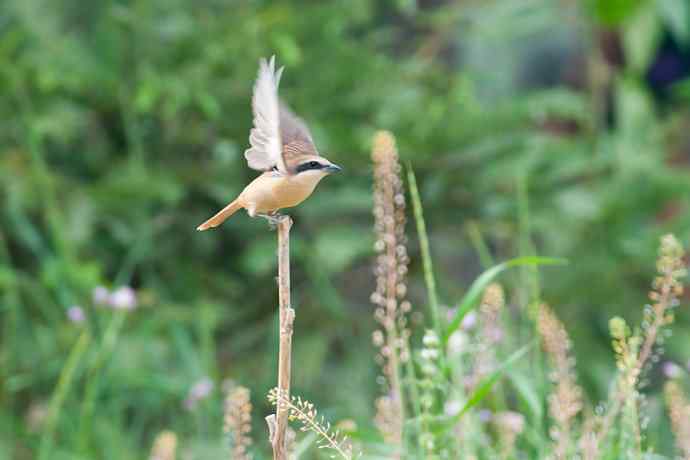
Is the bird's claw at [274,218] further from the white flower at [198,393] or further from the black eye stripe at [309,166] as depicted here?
the white flower at [198,393]

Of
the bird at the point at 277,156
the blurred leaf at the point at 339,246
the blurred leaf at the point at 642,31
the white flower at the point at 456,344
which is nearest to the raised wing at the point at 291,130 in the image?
the bird at the point at 277,156

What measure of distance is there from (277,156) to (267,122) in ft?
0.15

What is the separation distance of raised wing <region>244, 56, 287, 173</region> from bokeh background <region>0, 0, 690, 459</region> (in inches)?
78.8

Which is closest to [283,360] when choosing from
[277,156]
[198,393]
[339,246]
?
[277,156]

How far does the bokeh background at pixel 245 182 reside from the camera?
3.56 m

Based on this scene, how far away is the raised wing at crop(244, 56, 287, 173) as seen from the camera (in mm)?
1346

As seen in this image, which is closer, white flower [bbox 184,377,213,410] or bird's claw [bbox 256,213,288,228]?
bird's claw [bbox 256,213,288,228]

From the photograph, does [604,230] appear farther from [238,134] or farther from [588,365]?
[238,134]

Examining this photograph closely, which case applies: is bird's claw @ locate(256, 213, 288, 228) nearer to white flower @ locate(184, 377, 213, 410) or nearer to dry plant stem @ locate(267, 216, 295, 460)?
dry plant stem @ locate(267, 216, 295, 460)

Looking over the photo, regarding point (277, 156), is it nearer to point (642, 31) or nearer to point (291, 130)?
point (291, 130)

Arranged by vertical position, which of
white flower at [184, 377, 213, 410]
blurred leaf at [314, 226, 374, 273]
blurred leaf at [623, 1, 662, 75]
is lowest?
white flower at [184, 377, 213, 410]

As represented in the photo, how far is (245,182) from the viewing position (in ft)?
12.6

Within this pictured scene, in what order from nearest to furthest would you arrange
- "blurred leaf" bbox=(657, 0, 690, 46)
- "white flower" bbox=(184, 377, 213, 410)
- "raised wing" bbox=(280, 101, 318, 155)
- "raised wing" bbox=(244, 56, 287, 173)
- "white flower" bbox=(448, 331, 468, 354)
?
"raised wing" bbox=(244, 56, 287, 173), "raised wing" bbox=(280, 101, 318, 155), "white flower" bbox=(448, 331, 468, 354), "white flower" bbox=(184, 377, 213, 410), "blurred leaf" bbox=(657, 0, 690, 46)

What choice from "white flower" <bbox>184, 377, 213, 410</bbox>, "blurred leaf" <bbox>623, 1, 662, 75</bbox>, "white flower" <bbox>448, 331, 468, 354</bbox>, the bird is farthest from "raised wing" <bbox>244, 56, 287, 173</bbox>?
"blurred leaf" <bbox>623, 1, 662, 75</bbox>
